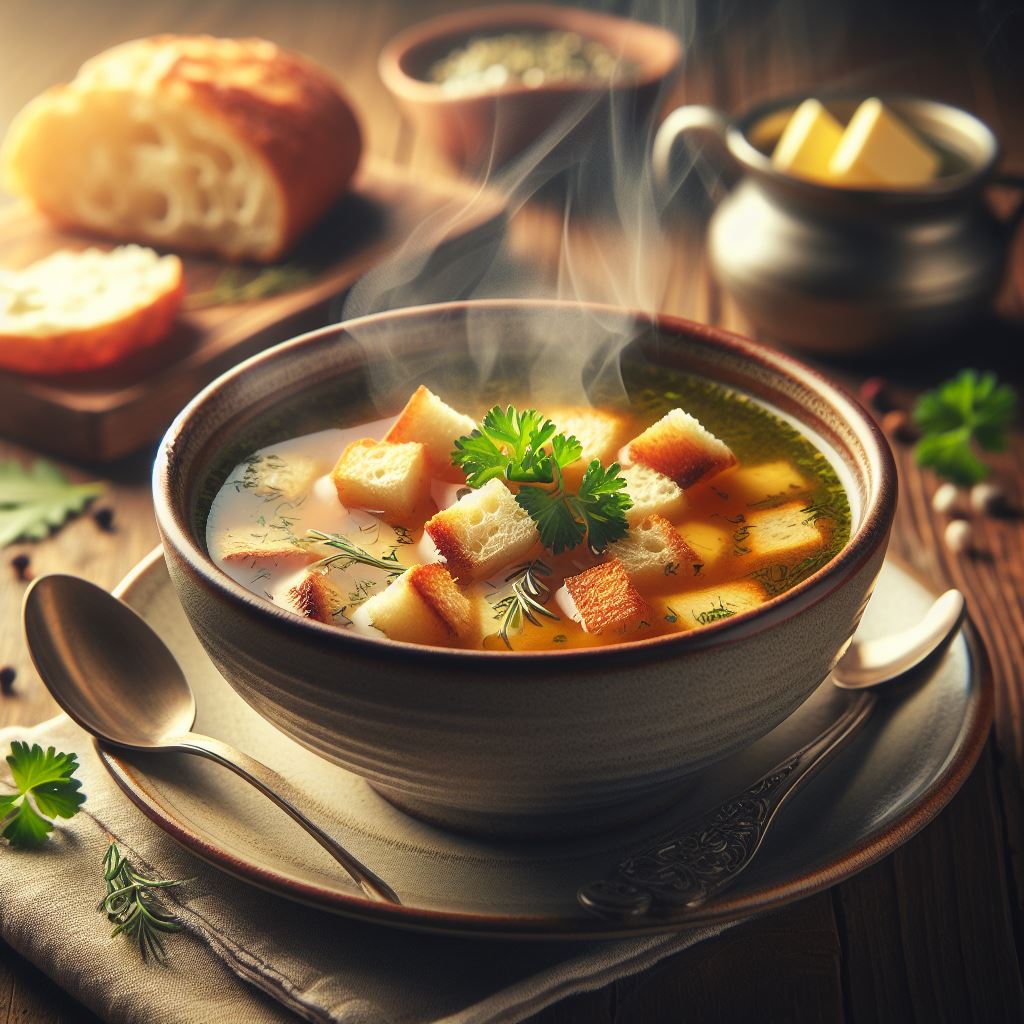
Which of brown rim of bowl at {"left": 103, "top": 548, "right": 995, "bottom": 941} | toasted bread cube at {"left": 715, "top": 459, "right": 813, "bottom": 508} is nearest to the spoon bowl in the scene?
brown rim of bowl at {"left": 103, "top": 548, "right": 995, "bottom": 941}

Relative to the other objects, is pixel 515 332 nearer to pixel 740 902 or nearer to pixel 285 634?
pixel 285 634

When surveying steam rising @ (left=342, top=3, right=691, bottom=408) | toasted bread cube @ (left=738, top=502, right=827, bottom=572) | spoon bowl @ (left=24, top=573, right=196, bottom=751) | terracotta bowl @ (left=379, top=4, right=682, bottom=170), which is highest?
toasted bread cube @ (left=738, top=502, right=827, bottom=572)

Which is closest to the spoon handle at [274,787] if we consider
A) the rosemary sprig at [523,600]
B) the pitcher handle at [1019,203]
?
the rosemary sprig at [523,600]

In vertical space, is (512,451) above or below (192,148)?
above

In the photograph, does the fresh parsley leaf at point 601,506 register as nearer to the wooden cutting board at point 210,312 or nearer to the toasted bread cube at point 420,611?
the toasted bread cube at point 420,611

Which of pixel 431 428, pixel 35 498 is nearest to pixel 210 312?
pixel 35 498

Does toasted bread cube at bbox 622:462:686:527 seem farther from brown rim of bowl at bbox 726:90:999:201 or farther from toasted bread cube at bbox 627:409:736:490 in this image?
brown rim of bowl at bbox 726:90:999:201

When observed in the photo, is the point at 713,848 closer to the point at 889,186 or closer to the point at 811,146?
the point at 889,186

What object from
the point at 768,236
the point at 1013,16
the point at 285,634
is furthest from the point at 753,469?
the point at 1013,16
